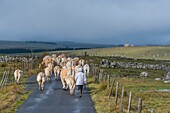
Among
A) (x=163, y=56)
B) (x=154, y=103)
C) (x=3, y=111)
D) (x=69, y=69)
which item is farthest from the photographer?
(x=163, y=56)

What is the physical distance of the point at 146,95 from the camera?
3969 cm

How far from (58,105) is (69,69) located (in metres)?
14.2

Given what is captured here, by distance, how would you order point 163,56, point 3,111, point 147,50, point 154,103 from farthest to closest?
point 147,50 < point 163,56 < point 154,103 < point 3,111

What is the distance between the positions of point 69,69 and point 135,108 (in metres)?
16.6

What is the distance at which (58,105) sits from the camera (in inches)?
1141

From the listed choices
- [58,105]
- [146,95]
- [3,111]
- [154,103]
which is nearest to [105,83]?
[146,95]

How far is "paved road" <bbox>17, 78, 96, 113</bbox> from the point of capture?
26823 millimetres

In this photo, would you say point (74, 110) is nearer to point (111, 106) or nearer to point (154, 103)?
point (111, 106)

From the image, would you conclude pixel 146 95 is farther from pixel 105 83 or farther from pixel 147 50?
pixel 147 50

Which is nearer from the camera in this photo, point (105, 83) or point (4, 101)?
point (4, 101)

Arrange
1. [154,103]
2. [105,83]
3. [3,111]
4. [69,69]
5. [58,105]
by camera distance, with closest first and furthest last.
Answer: [3,111] → [58,105] → [154,103] → [105,83] → [69,69]

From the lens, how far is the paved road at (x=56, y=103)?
2682 cm

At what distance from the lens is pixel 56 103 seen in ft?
98.5

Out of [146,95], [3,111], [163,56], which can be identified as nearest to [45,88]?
[146,95]
